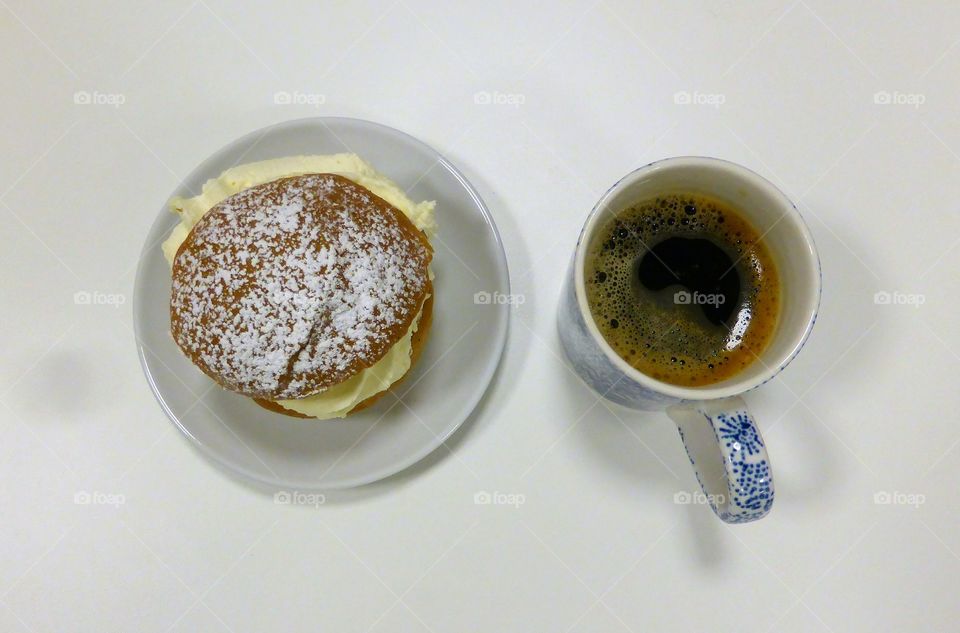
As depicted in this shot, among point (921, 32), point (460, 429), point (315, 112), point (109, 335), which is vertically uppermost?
point (921, 32)

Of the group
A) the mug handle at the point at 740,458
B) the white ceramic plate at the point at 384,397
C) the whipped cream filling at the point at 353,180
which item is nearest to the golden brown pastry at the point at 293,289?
the whipped cream filling at the point at 353,180

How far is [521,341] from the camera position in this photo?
1.20m

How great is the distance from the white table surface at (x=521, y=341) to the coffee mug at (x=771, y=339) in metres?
0.32

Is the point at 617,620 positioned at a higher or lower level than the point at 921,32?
lower

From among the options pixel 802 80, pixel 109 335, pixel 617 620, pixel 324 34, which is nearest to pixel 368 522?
pixel 617 620

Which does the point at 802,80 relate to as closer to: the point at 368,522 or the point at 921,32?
the point at 921,32

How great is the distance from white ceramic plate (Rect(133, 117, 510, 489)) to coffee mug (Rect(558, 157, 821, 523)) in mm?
256

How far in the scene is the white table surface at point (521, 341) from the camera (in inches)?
46.5

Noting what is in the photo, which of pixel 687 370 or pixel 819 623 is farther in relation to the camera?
pixel 819 623

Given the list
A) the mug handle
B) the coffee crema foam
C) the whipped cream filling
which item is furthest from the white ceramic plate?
the mug handle

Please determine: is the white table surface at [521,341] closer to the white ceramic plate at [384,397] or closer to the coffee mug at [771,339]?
the white ceramic plate at [384,397]

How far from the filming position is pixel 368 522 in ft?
3.87

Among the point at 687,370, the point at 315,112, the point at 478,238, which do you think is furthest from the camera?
the point at 315,112

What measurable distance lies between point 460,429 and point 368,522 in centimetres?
24
